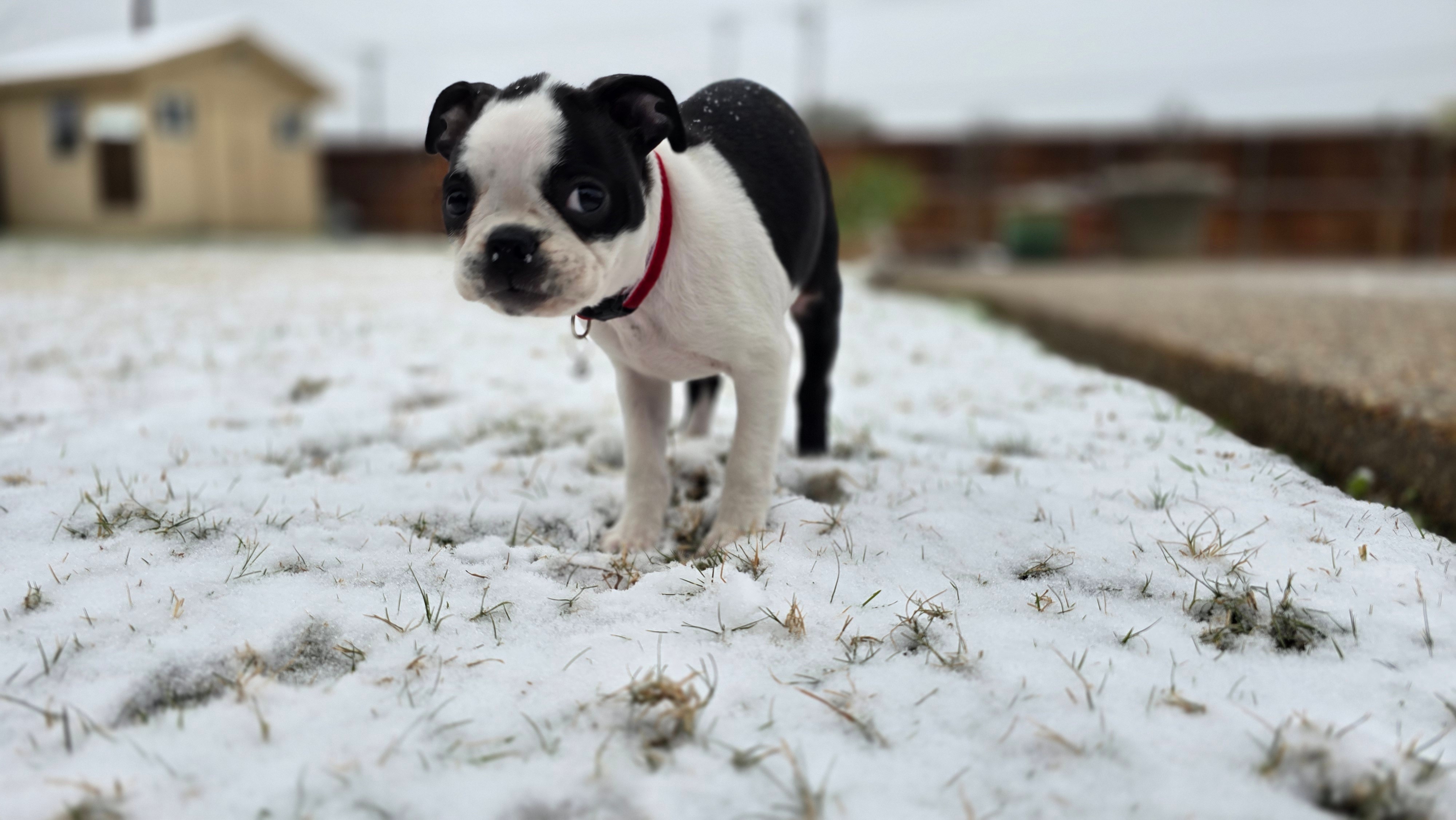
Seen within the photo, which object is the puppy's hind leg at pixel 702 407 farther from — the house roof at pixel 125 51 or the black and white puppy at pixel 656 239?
the house roof at pixel 125 51

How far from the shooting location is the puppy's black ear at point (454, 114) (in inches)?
77.7

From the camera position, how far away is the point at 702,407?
326cm

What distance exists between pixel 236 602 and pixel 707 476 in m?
1.40

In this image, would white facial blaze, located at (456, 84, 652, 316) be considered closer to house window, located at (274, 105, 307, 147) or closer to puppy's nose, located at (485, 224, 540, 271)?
puppy's nose, located at (485, 224, 540, 271)

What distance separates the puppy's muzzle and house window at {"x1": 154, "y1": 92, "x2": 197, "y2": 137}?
17159 millimetres

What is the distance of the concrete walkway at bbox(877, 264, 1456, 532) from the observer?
2.47 meters

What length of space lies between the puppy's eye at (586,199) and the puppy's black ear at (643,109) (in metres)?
0.20

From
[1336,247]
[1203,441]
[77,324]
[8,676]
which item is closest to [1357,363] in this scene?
[1203,441]

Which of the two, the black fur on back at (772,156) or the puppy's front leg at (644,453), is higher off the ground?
the black fur on back at (772,156)

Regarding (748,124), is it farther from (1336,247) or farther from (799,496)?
(1336,247)

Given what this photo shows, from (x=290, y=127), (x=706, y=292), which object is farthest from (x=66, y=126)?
(x=706, y=292)

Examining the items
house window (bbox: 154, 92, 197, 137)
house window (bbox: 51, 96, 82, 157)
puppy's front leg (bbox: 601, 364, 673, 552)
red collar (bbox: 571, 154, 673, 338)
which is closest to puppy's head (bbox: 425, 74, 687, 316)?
red collar (bbox: 571, 154, 673, 338)

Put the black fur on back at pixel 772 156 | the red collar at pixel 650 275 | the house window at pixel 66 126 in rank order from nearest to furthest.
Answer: the red collar at pixel 650 275 < the black fur on back at pixel 772 156 < the house window at pixel 66 126

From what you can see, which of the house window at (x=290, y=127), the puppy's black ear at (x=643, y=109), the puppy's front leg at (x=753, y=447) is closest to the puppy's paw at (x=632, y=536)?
the puppy's front leg at (x=753, y=447)
